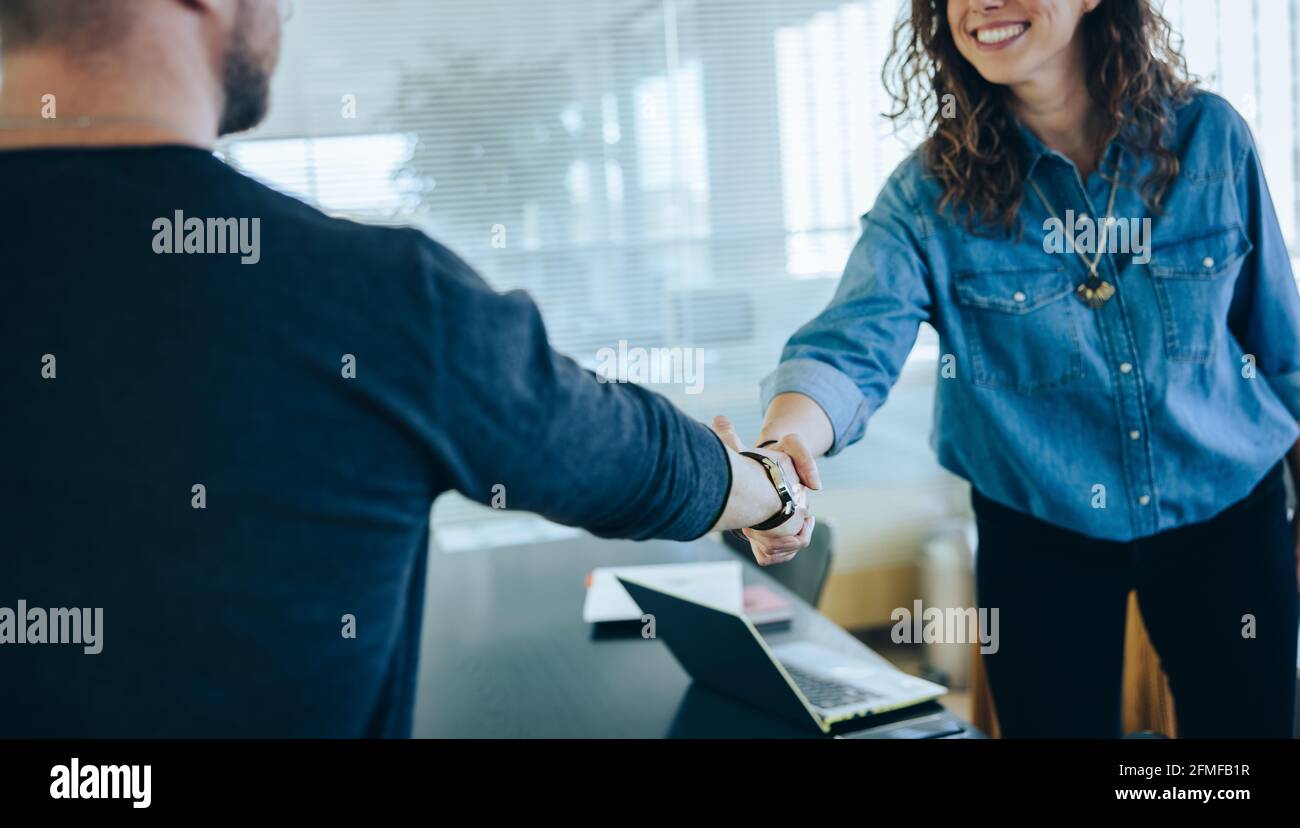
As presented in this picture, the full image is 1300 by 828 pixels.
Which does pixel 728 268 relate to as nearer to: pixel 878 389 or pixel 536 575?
pixel 536 575

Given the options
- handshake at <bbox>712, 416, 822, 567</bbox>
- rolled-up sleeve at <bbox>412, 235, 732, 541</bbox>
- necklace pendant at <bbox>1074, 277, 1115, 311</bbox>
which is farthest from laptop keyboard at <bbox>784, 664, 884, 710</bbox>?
necklace pendant at <bbox>1074, 277, 1115, 311</bbox>

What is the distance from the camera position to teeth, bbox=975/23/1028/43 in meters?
1.51

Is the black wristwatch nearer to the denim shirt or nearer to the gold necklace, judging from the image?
Answer: the denim shirt

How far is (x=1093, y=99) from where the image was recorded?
1.66 metres

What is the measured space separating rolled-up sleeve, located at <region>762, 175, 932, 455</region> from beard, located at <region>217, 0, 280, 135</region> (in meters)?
0.90

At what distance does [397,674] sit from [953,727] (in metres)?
0.79

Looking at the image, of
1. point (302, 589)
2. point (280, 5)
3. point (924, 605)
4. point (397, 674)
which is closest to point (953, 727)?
point (397, 674)

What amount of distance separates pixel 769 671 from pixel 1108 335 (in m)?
0.77

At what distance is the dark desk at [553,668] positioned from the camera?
1387 mm

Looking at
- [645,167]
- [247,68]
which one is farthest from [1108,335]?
[645,167]

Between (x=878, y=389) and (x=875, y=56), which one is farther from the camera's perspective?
(x=875, y=56)

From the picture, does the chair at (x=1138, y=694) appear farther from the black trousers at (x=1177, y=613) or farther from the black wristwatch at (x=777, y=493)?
the black wristwatch at (x=777, y=493)

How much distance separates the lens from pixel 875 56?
4266mm

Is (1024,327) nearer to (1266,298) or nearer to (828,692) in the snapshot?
(1266,298)
